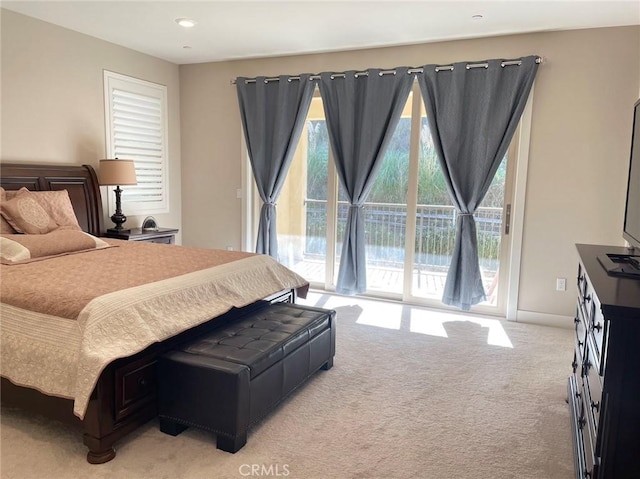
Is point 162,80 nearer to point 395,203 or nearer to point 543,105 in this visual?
point 395,203

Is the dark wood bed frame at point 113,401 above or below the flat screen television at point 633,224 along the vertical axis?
below

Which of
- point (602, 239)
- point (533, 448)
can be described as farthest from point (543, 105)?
point (533, 448)

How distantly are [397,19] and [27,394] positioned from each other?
11.9ft

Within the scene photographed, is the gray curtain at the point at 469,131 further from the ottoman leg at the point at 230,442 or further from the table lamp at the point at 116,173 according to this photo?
the table lamp at the point at 116,173

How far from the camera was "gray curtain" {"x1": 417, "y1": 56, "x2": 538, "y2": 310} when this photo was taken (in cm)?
402

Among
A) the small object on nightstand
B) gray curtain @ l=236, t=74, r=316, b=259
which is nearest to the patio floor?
gray curtain @ l=236, t=74, r=316, b=259

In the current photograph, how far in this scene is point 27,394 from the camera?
2287 millimetres

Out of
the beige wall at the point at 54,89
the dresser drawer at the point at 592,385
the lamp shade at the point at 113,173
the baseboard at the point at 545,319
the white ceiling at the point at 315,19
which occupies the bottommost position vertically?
the baseboard at the point at 545,319

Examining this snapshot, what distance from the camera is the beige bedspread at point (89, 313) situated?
2051mm

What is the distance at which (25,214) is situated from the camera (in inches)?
134

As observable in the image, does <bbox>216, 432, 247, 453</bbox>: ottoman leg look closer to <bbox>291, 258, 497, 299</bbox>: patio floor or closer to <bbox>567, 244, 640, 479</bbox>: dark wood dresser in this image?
<bbox>567, 244, 640, 479</bbox>: dark wood dresser

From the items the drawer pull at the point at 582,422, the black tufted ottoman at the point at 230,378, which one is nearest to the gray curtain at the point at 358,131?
the black tufted ottoman at the point at 230,378

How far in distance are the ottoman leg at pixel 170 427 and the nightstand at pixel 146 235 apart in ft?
8.28

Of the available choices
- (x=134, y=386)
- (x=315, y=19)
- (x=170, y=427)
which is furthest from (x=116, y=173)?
(x=170, y=427)
